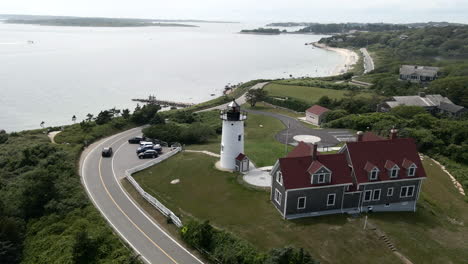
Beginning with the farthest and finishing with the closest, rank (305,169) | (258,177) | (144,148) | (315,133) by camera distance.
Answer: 1. (315,133)
2. (144,148)
3. (258,177)
4. (305,169)

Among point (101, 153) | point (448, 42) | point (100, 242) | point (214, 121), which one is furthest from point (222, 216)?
point (448, 42)

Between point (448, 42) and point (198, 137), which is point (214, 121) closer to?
point (198, 137)

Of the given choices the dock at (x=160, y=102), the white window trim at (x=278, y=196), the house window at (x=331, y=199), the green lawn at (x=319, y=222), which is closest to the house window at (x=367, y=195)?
the green lawn at (x=319, y=222)

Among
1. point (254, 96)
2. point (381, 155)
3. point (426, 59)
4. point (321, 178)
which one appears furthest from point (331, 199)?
point (426, 59)

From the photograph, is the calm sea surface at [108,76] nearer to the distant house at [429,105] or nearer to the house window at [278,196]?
the distant house at [429,105]

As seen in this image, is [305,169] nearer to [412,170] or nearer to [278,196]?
[278,196]

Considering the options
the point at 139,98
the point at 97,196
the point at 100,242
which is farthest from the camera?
the point at 139,98

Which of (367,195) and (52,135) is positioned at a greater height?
(367,195)
